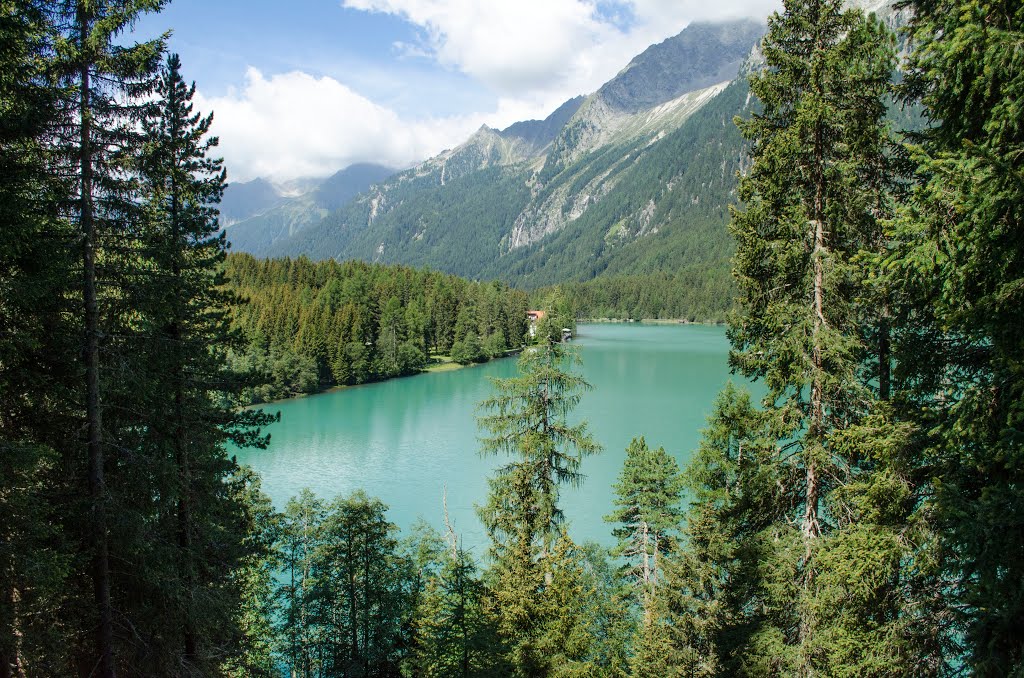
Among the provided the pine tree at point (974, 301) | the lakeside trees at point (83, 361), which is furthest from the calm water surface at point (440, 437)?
the pine tree at point (974, 301)

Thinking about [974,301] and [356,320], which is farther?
[356,320]

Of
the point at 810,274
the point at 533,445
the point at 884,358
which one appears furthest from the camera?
the point at 533,445

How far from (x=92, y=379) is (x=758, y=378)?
25.9 ft

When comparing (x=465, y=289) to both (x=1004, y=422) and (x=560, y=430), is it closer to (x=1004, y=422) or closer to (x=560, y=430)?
(x=560, y=430)

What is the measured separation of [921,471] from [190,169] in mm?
10622

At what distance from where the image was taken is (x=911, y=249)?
479 centimetres

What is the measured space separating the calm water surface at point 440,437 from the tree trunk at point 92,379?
36.4 feet

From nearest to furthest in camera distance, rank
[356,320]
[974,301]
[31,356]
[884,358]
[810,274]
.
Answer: [974,301] < [31,356] < [884,358] < [810,274] < [356,320]

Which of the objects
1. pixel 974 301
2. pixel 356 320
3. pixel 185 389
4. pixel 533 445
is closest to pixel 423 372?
pixel 356 320

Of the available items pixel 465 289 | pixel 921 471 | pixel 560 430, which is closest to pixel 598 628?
pixel 560 430

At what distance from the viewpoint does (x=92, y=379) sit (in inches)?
239

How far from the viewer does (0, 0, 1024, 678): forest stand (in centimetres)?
450

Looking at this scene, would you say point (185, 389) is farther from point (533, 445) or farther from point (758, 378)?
point (758, 378)

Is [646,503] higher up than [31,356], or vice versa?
[31,356]
